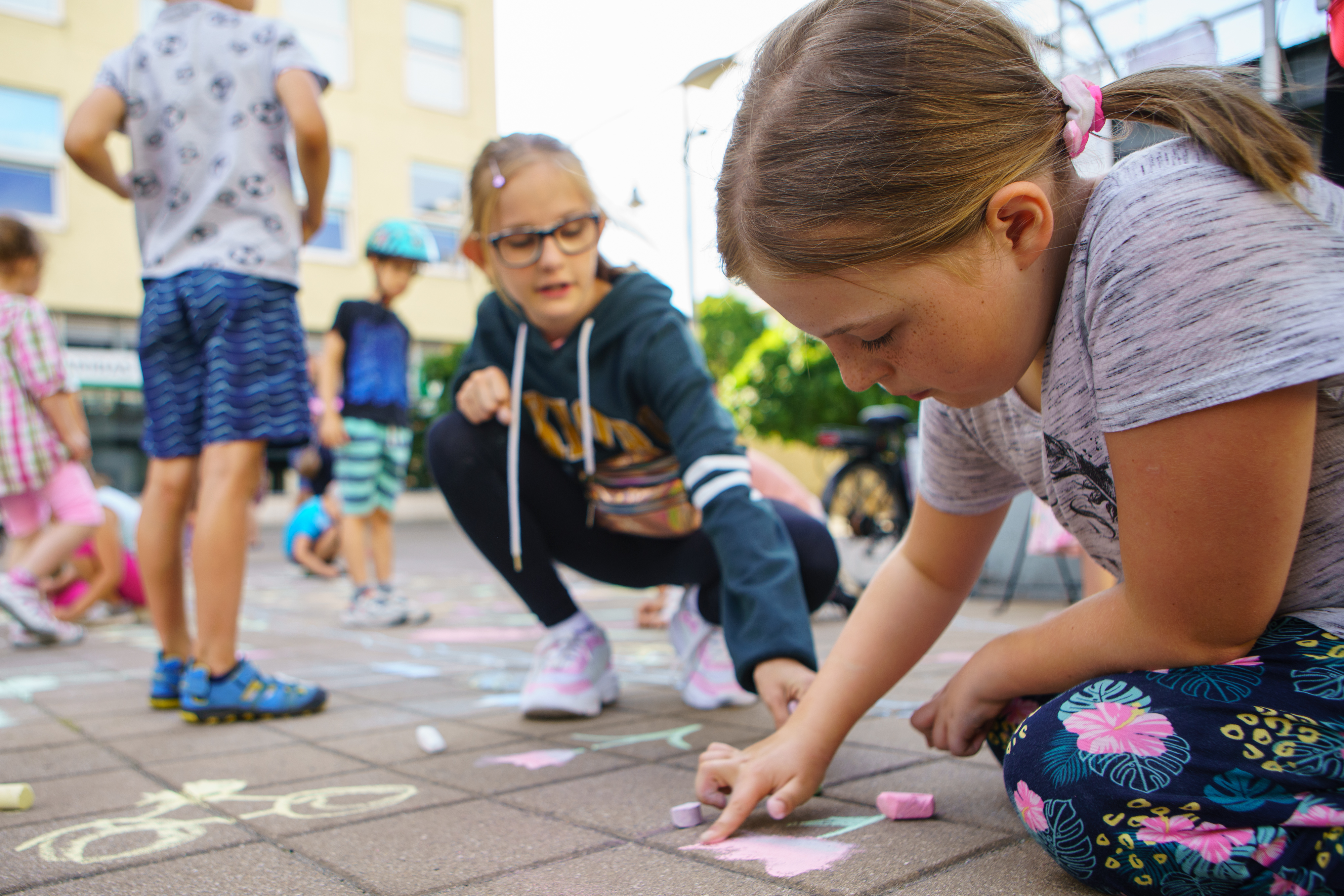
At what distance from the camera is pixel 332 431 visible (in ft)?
13.7

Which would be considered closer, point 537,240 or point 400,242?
point 537,240

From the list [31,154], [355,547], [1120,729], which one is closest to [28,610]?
[355,547]

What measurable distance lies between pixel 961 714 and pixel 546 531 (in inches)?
49.9

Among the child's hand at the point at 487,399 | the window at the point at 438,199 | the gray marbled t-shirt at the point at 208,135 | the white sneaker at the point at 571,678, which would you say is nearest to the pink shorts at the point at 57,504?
the gray marbled t-shirt at the point at 208,135

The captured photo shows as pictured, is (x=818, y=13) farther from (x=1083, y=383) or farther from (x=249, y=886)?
(x=249, y=886)

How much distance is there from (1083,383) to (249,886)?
3.59 feet

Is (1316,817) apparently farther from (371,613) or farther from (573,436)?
(371,613)

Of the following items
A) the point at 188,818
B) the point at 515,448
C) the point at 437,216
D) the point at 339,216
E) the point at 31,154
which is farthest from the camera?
the point at 437,216

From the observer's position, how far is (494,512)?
222 cm

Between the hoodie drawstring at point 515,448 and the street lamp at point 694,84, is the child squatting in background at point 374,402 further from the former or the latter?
the street lamp at point 694,84

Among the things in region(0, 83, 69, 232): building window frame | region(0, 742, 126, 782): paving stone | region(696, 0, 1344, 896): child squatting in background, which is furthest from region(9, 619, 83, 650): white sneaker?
region(0, 83, 69, 232): building window frame

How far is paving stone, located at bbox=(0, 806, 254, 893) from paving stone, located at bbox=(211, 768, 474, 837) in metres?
0.05

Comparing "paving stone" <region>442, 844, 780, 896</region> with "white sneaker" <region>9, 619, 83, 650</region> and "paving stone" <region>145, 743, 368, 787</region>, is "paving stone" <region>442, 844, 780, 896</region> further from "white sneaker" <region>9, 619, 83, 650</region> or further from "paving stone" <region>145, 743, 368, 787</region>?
"white sneaker" <region>9, 619, 83, 650</region>

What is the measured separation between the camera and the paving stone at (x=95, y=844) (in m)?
1.19
